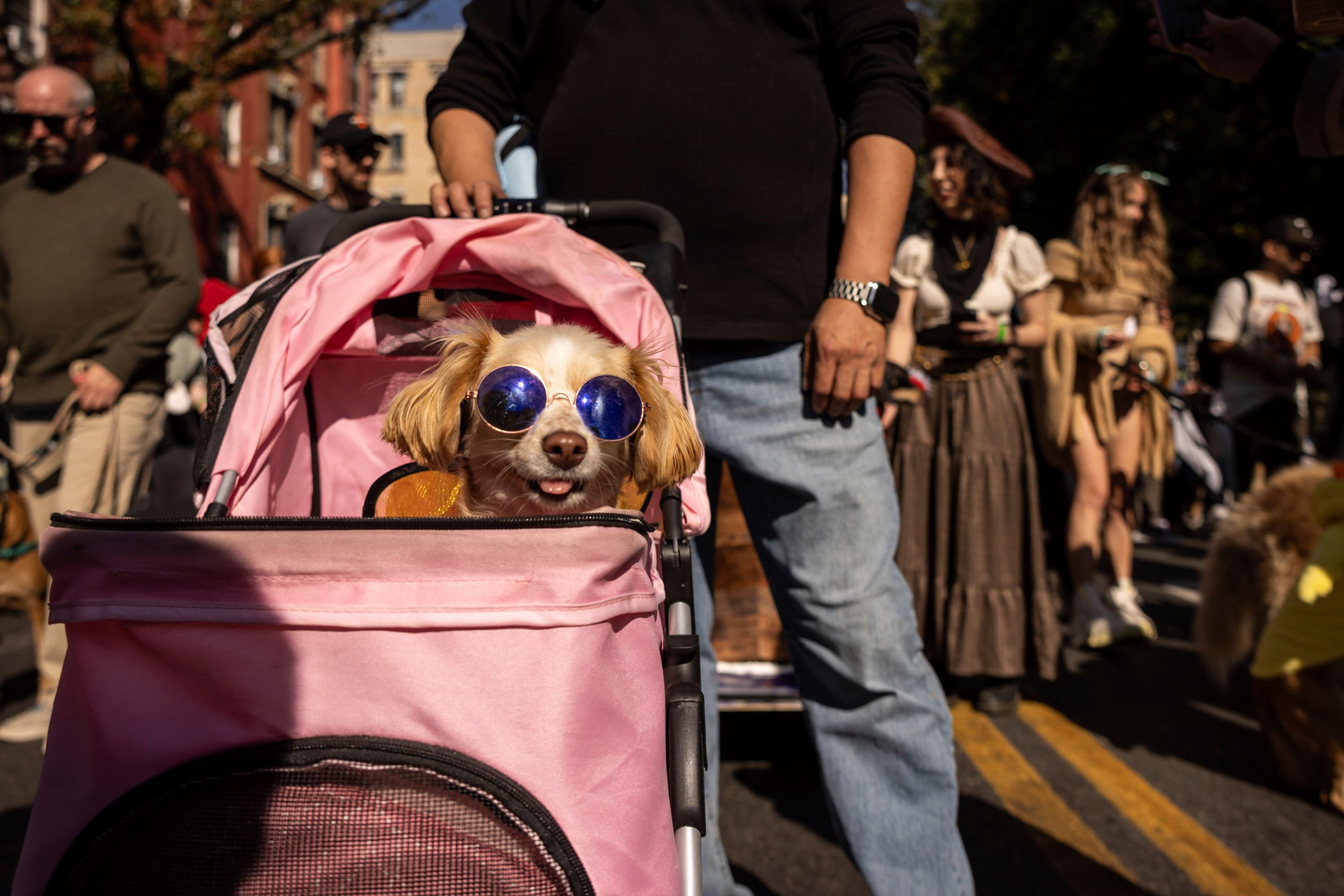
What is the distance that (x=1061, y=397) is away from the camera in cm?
504

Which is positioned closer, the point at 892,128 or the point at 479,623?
the point at 479,623

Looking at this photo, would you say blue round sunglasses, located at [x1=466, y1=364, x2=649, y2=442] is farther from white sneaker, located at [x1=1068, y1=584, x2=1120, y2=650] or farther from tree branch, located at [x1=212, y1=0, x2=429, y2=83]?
Result: tree branch, located at [x1=212, y1=0, x2=429, y2=83]

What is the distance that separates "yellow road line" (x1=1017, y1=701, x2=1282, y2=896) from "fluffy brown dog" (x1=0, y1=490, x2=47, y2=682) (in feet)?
13.5

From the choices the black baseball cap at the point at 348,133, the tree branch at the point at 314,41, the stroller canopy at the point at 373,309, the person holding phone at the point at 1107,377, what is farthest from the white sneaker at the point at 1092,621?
the tree branch at the point at 314,41

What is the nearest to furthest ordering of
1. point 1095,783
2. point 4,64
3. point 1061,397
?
point 1095,783
point 1061,397
point 4,64

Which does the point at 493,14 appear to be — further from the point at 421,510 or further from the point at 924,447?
the point at 924,447

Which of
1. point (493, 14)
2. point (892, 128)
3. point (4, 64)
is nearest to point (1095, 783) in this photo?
point (892, 128)

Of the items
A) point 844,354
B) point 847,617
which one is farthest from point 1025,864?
point 844,354

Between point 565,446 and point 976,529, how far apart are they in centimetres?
302

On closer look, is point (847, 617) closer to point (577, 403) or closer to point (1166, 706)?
point (577, 403)

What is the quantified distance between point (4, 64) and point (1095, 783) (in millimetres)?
19042

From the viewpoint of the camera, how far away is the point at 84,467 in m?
3.97

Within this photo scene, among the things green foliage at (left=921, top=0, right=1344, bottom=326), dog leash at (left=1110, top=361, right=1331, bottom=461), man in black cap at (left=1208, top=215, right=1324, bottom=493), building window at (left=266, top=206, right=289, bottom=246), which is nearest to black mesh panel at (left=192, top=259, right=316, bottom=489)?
dog leash at (left=1110, top=361, right=1331, bottom=461)

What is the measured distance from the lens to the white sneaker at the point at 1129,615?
16.2 ft
